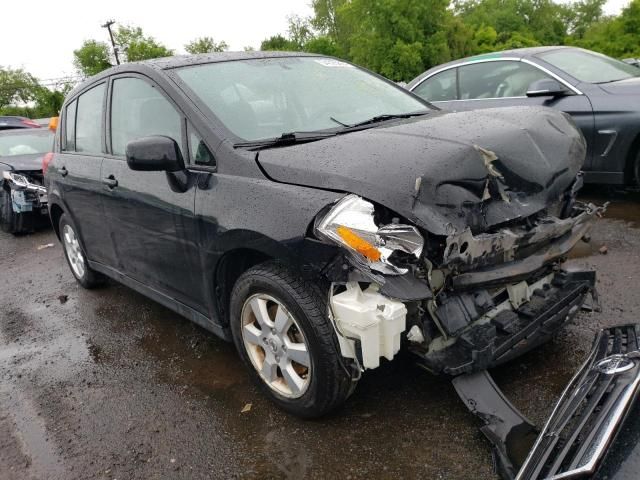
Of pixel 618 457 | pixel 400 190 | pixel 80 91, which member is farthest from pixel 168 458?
pixel 80 91

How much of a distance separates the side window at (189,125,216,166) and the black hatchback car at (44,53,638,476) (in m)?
0.01

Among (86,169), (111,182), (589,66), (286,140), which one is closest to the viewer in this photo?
(286,140)

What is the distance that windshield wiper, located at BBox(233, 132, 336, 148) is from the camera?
8.82 ft

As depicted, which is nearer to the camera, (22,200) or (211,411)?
(211,411)

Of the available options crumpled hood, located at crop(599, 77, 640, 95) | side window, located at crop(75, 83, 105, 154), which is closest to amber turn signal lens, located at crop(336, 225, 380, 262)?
side window, located at crop(75, 83, 105, 154)

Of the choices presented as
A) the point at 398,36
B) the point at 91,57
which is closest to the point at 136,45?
the point at 91,57

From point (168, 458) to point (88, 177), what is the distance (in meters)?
2.27

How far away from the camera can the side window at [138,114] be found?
307cm

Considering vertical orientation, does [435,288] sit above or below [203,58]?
below

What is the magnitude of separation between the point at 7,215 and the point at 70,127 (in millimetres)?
4332

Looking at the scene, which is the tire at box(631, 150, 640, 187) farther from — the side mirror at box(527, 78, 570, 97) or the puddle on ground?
the side mirror at box(527, 78, 570, 97)

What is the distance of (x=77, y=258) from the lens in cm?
496

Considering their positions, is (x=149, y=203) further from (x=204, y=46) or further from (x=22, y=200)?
(x=204, y=46)

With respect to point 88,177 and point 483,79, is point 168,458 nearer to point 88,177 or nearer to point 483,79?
point 88,177
